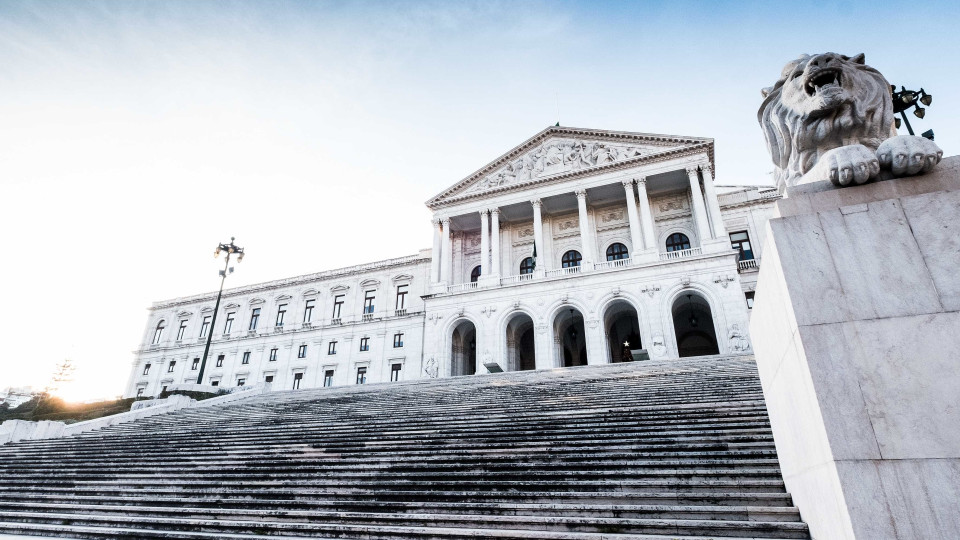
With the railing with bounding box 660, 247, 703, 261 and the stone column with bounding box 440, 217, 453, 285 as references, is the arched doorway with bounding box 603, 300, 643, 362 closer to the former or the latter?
the railing with bounding box 660, 247, 703, 261

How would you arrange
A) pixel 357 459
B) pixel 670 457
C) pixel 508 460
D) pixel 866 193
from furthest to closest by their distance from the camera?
pixel 357 459 → pixel 508 460 → pixel 670 457 → pixel 866 193

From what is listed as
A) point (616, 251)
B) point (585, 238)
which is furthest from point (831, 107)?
point (616, 251)

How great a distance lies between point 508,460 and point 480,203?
26853 millimetres

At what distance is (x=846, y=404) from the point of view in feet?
8.28

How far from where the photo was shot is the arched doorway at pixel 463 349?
28953 millimetres

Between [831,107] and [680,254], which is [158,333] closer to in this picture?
[680,254]

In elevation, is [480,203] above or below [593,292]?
above

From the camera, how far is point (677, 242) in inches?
1156

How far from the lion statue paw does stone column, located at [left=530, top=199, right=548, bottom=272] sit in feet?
81.2

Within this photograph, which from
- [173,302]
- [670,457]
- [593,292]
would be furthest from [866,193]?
[173,302]

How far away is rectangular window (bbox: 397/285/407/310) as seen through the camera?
123 feet

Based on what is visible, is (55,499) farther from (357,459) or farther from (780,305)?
(780,305)

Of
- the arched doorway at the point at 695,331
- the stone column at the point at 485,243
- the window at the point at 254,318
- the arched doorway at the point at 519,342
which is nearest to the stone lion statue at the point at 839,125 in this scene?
the arched doorway at the point at 519,342

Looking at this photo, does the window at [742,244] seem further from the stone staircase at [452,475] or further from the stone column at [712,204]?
the stone staircase at [452,475]
